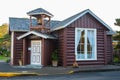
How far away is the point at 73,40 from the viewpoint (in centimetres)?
2220

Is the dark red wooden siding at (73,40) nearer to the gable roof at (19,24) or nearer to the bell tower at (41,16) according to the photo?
the bell tower at (41,16)

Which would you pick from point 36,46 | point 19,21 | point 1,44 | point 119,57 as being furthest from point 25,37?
point 1,44

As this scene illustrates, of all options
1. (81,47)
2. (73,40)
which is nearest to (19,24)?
(73,40)

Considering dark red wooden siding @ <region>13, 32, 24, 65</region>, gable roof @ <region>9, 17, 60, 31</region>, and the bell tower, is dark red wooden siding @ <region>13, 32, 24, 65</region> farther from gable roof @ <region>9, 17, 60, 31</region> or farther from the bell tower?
the bell tower

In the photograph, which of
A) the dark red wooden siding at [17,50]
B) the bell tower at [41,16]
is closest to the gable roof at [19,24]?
the dark red wooden siding at [17,50]

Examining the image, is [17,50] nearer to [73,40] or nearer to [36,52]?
[36,52]

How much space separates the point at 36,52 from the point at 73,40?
11.9 feet

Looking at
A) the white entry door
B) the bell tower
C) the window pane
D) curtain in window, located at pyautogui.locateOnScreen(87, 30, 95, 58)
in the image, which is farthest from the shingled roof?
the white entry door

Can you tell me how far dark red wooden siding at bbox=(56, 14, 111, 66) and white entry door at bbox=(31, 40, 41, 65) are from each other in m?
1.96

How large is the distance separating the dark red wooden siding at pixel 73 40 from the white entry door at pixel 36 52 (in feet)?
6.43

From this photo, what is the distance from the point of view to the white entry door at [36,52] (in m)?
23.4

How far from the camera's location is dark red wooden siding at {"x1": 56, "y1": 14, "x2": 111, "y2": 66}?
21.9m

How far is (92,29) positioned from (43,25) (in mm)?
4490

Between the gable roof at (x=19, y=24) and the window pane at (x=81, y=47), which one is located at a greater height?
the gable roof at (x=19, y=24)
